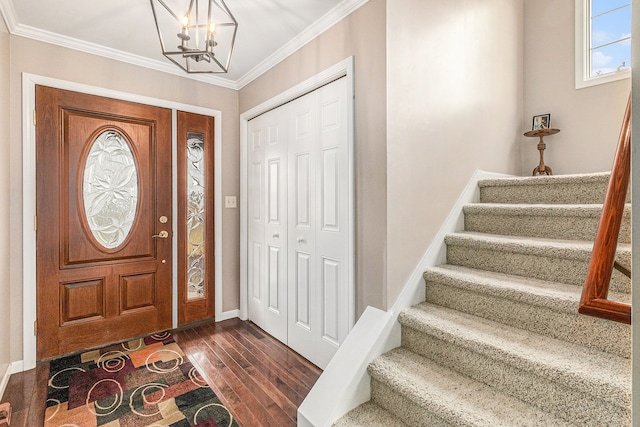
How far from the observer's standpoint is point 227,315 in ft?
10.9

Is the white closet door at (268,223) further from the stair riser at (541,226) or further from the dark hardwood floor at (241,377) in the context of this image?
the stair riser at (541,226)

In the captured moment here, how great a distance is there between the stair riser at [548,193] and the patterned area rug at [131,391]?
7.37 feet

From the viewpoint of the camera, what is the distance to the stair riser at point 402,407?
4.36 feet

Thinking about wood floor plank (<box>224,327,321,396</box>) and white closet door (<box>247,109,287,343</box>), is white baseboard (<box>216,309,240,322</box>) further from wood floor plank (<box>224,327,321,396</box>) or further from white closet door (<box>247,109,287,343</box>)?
wood floor plank (<box>224,327,321,396</box>)

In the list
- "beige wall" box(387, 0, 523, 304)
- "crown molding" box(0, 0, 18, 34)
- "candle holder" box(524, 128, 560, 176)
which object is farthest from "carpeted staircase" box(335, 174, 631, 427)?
"crown molding" box(0, 0, 18, 34)

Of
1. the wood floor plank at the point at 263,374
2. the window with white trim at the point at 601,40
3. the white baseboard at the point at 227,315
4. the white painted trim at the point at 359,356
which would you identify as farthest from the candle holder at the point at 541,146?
the white baseboard at the point at 227,315

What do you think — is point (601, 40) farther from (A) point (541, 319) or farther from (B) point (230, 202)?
(B) point (230, 202)

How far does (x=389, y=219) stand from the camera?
182 centimetres

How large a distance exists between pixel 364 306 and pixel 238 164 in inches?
82.4

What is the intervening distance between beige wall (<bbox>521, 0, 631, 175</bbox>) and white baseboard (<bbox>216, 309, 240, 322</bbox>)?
315cm

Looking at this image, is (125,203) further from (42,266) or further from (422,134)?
(422,134)

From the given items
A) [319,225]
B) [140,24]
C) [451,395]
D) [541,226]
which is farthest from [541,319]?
[140,24]

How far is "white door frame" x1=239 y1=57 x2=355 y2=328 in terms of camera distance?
2.04 meters

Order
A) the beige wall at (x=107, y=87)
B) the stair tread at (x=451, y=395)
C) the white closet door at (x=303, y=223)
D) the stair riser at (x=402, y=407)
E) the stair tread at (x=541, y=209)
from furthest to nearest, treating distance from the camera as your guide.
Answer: the white closet door at (x=303, y=223)
the beige wall at (x=107, y=87)
the stair tread at (x=541, y=209)
the stair riser at (x=402, y=407)
the stair tread at (x=451, y=395)
